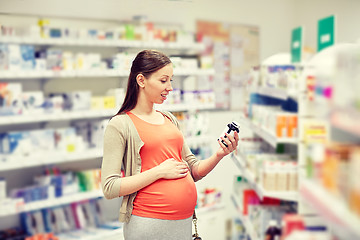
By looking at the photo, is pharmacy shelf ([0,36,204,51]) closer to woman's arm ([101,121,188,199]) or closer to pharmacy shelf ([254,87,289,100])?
pharmacy shelf ([254,87,289,100])

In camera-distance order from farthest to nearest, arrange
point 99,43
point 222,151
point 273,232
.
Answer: point 99,43 → point 273,232 → point 222,151

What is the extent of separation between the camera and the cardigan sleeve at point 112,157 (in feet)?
6.92

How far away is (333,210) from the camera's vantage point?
1.16m

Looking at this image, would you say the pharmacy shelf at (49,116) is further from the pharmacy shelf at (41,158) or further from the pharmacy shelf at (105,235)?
the pharmacy shelf at (105,235)

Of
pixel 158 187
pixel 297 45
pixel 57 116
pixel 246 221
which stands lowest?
pixel 246 221

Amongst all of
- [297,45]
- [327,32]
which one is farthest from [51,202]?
[327,32]

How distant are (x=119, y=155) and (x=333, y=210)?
3.93 ft

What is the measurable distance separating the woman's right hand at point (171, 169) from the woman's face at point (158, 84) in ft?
1.08

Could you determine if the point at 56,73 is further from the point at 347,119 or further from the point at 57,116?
the point at 347,119

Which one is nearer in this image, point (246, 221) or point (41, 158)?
point (246, 221)

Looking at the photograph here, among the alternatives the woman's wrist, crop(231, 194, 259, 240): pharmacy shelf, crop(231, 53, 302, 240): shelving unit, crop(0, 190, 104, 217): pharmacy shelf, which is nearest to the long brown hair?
the woman's wrist

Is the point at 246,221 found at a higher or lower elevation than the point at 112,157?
lower

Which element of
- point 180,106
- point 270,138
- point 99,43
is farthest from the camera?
point 180,106

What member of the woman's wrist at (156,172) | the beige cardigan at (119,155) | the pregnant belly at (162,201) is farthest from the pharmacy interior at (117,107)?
the beige cardigan at (119,155)
